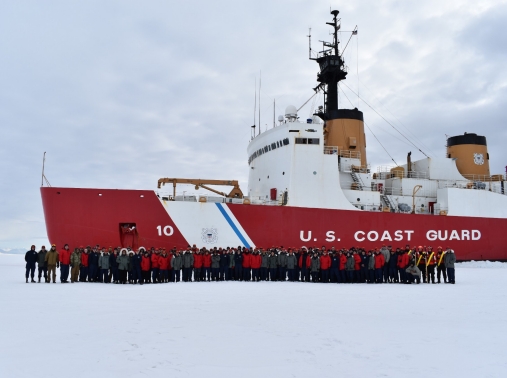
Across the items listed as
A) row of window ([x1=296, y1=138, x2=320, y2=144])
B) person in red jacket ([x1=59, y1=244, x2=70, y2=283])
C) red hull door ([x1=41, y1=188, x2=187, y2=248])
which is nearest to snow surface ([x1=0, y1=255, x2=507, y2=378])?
person in red jacket ([x1=59, y1=244, x2=70, y2=283])

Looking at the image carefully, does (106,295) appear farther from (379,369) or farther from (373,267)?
(373,267)

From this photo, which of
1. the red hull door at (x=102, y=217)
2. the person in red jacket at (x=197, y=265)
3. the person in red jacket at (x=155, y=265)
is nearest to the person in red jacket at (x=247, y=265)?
the person in red jacket at (x=197, y=265)

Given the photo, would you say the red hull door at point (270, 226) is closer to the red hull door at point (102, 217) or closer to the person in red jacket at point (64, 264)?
the red hull door at point (102, 217)

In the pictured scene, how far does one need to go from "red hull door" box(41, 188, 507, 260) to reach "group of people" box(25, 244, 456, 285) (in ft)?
8.92

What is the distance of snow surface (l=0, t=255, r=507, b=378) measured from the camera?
4305 mm

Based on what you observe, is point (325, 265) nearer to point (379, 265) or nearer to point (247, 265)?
point (379, 265)

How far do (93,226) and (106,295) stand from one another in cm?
706

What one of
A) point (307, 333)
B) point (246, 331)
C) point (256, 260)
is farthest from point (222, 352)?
point (256, 260)

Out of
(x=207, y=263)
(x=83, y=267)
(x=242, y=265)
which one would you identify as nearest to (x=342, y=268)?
(x=242, y=265)

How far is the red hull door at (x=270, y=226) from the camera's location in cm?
1573

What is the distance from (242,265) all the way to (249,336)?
833cm

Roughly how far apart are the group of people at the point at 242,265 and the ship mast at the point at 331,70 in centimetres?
1125

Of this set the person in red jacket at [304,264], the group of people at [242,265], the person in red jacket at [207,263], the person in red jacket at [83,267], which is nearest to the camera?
the group of people at [242,265]

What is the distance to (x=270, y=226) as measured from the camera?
17219 mm
